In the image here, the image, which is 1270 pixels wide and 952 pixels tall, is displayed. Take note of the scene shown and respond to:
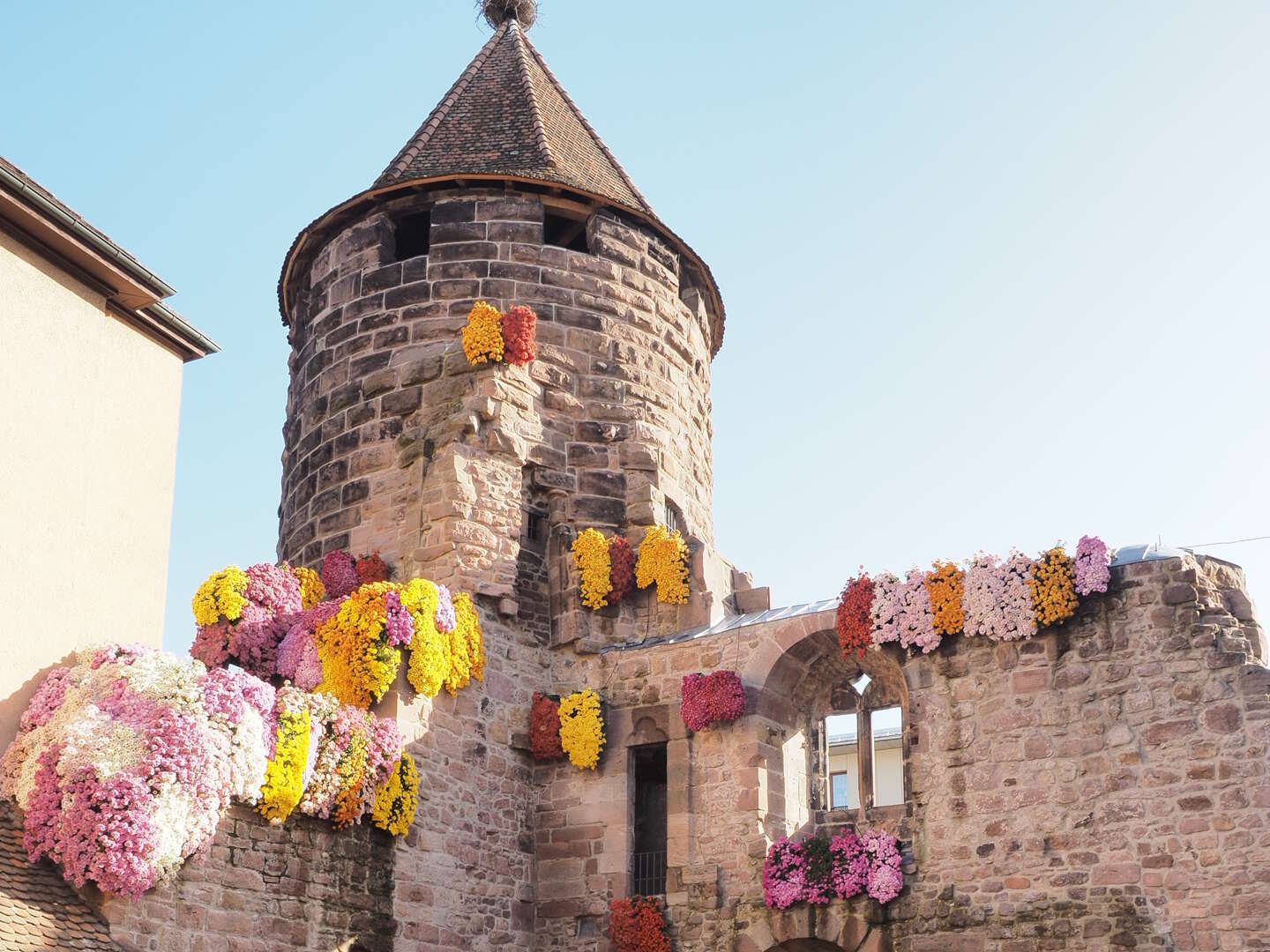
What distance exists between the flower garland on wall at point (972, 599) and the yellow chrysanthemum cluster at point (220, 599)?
5.47 m

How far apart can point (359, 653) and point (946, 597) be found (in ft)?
16.8

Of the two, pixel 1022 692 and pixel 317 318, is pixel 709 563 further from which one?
pixel 317 318

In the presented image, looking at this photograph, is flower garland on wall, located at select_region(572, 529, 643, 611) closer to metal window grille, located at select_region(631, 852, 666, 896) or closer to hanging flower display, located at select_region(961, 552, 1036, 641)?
metal window grille, located at select_region(631, 852, 666, 896)

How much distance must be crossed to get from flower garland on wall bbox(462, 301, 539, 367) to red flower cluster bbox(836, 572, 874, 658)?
4.40 m

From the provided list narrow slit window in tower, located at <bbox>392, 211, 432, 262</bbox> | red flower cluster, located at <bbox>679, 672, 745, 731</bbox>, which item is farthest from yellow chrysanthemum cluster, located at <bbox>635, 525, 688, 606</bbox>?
narrow slit window in tower, located at <bbox>392, 211, 432, 262</bbox>

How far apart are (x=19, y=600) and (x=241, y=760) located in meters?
2.13

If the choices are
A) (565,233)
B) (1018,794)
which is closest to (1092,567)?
(1018,794)

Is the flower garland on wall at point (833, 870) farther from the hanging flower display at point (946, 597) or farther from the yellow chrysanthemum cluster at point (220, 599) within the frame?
the yellow chrysanthemum cluster at point (220, 599)

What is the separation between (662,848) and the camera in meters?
16.3

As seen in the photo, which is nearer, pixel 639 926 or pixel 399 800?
pixel 399 800

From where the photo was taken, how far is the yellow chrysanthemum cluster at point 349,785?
13.6 metres

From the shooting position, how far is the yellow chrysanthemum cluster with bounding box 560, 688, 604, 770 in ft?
52.7

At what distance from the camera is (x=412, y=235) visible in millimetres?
19391

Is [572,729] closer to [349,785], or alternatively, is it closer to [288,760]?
[349,785]
